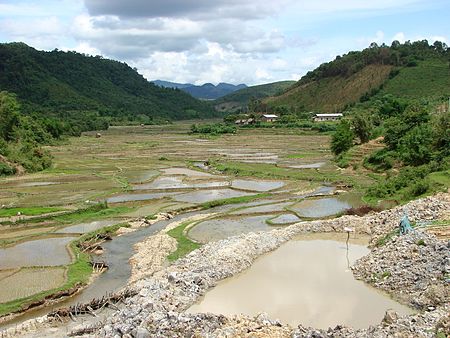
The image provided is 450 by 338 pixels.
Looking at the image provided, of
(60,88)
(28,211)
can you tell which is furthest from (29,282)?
(60,88)

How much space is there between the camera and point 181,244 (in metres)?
23.2

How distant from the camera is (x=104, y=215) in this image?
30.1 meters

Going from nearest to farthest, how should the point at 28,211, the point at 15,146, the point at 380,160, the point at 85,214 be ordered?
the point at 85,214 < the point at 28,211 < the point at 380,160 < the point at 15,146

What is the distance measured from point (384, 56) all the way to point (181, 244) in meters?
138

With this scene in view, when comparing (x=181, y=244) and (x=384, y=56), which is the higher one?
(x=384, y=56)

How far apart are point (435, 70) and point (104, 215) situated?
119m

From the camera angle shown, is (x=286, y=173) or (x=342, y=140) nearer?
(x=286, y=173)

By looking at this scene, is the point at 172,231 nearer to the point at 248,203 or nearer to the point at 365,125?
the point at 248,203

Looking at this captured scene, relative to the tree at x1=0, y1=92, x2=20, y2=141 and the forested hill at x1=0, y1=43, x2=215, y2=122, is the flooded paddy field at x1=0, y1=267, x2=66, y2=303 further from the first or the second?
the forested hill at x1=0, y1=43, x2=215, y2=122

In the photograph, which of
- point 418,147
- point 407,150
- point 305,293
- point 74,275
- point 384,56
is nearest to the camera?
point 305,293

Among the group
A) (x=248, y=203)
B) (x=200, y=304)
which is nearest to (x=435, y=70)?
(x=248, y=203)

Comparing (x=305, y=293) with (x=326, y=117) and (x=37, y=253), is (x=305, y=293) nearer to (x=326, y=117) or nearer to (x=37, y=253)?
(x=37, y=253)

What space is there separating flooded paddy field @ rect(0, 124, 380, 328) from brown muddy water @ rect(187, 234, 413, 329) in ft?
16.0

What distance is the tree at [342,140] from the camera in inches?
2211
